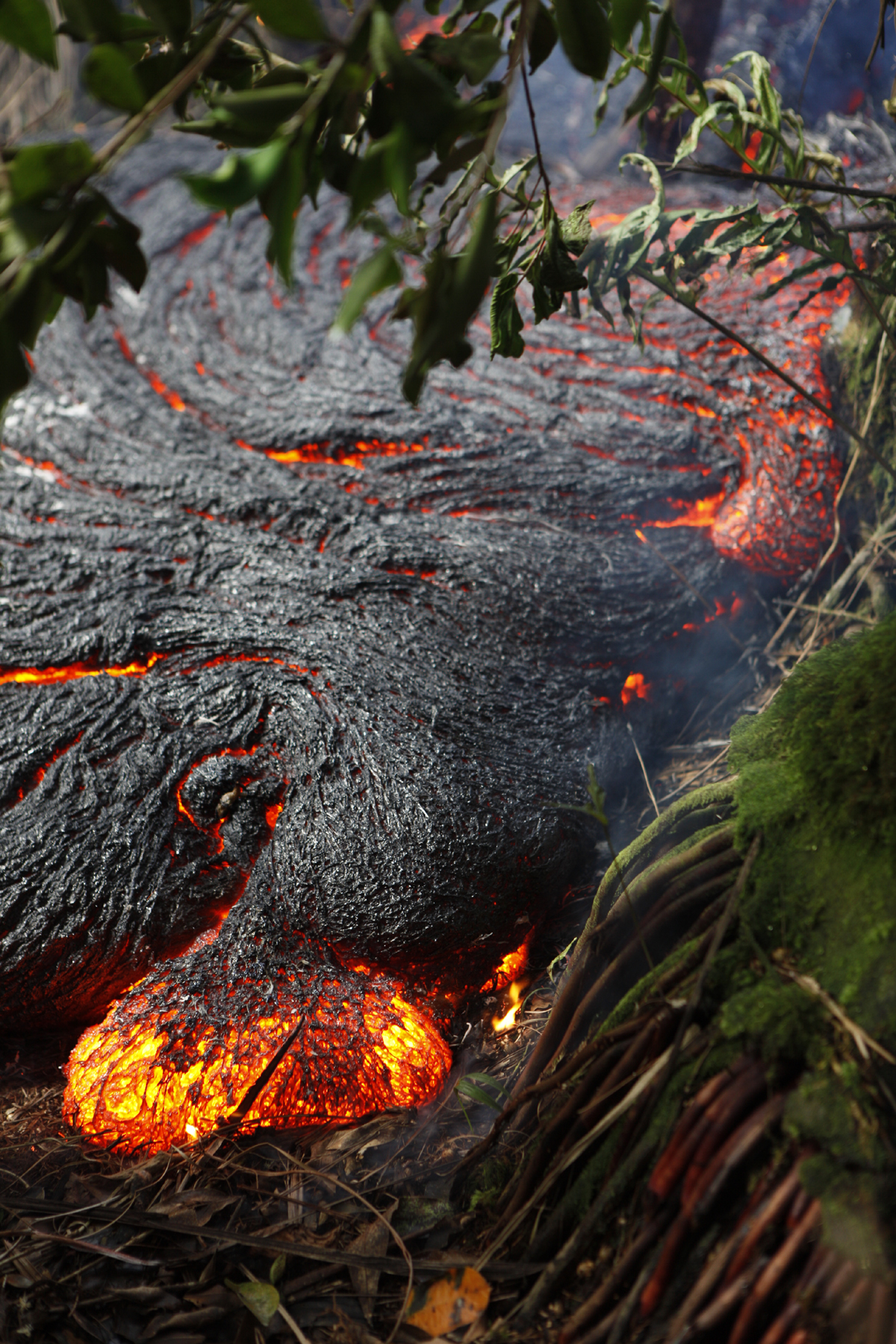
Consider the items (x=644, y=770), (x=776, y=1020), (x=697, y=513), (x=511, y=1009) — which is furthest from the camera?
(x=697, y=513)

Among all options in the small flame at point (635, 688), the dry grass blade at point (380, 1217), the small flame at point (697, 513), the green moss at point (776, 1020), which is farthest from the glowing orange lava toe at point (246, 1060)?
the small flame at point (697, 513)

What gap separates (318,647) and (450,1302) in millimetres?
1366

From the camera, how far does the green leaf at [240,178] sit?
0.55 meters

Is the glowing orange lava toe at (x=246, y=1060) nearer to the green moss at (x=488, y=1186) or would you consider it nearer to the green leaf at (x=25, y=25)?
the green moss at (x=488, y=1186)

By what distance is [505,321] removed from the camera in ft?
3.34

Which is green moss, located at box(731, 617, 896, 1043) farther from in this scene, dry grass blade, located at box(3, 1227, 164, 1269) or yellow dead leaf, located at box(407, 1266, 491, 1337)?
dry grass blade, located at box(3, 1227, 164, 1269)

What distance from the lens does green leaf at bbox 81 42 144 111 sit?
587mm

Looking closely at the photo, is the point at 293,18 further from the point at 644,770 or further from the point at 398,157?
the point at 644,770

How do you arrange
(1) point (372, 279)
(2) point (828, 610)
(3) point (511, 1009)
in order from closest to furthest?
(1) point (372, 279), (3) point (511, 1009), (2) point (828, 610)

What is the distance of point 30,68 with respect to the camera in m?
4.93

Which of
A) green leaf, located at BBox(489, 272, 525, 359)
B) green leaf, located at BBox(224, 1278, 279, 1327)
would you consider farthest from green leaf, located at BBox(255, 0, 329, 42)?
green leaf, located at BBox(224, 1278, 279, 1327)

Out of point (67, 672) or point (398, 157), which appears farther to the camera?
point (67, 672)

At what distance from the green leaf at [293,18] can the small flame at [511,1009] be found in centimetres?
156

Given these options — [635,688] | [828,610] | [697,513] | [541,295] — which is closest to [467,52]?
[541,295]
